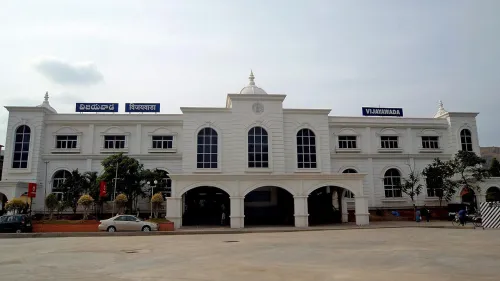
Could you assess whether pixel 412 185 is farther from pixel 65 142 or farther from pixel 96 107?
pixel 65 142

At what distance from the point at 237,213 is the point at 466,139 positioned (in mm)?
25708

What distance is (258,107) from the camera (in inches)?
1308

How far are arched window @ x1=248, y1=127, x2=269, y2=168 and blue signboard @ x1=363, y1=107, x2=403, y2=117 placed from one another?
460 inches

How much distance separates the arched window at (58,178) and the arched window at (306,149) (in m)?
21.0

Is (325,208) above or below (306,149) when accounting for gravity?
below

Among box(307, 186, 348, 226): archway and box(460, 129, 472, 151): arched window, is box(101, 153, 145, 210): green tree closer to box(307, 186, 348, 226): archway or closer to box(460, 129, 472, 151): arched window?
box(307, 186, 348, 226): archway

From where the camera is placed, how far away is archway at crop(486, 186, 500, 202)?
3626cm

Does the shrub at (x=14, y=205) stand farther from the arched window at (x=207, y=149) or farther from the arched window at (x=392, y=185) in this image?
the arched window at (x=392, y=185)

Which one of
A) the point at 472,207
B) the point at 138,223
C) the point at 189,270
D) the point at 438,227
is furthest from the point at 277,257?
the point at 472,207

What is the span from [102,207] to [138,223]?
376 inches

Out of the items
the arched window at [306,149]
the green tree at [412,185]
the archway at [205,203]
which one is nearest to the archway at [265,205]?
the archway at [205,203]

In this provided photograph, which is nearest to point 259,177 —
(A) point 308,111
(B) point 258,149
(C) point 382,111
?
(B) point 258,149

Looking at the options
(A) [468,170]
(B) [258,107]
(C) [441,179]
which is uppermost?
(B) [258,107]

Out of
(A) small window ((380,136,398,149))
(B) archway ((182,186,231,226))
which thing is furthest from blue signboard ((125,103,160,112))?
(A) small window ((380,136,398,149))
